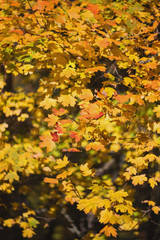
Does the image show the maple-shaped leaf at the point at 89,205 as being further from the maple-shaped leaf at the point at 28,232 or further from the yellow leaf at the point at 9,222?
the yellow leaf at the point at 9,222

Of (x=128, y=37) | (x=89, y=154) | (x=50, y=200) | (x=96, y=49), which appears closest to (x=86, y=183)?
(x=89, y=154)

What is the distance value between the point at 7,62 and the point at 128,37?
1802mm

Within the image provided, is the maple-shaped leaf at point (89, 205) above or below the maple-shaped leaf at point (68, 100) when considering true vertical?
below

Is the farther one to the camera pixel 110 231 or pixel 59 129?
pixel 59 129

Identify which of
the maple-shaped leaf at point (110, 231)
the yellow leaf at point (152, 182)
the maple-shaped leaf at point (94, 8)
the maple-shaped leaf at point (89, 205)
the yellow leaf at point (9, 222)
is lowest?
the yellow leaf at point (9, 222)

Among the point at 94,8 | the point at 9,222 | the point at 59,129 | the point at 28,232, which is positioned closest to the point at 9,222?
the point at 9,222

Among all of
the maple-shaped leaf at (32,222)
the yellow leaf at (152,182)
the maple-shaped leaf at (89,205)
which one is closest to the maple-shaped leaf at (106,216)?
the maple-shaped leaf at (89,205)

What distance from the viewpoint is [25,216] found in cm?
355

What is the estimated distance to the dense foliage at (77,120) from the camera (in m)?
3.04

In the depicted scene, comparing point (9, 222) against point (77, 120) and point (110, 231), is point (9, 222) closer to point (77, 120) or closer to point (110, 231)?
point (110, 231)

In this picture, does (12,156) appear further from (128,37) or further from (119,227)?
(128,37)

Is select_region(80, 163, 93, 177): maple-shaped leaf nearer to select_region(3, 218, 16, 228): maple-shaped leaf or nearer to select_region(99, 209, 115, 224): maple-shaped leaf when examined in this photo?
select_region(99, 209, 115, 224): maple-shaped leaf

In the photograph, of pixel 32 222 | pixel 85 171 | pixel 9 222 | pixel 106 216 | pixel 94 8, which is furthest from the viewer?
pixel 9 222

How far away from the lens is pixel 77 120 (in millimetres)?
3424
